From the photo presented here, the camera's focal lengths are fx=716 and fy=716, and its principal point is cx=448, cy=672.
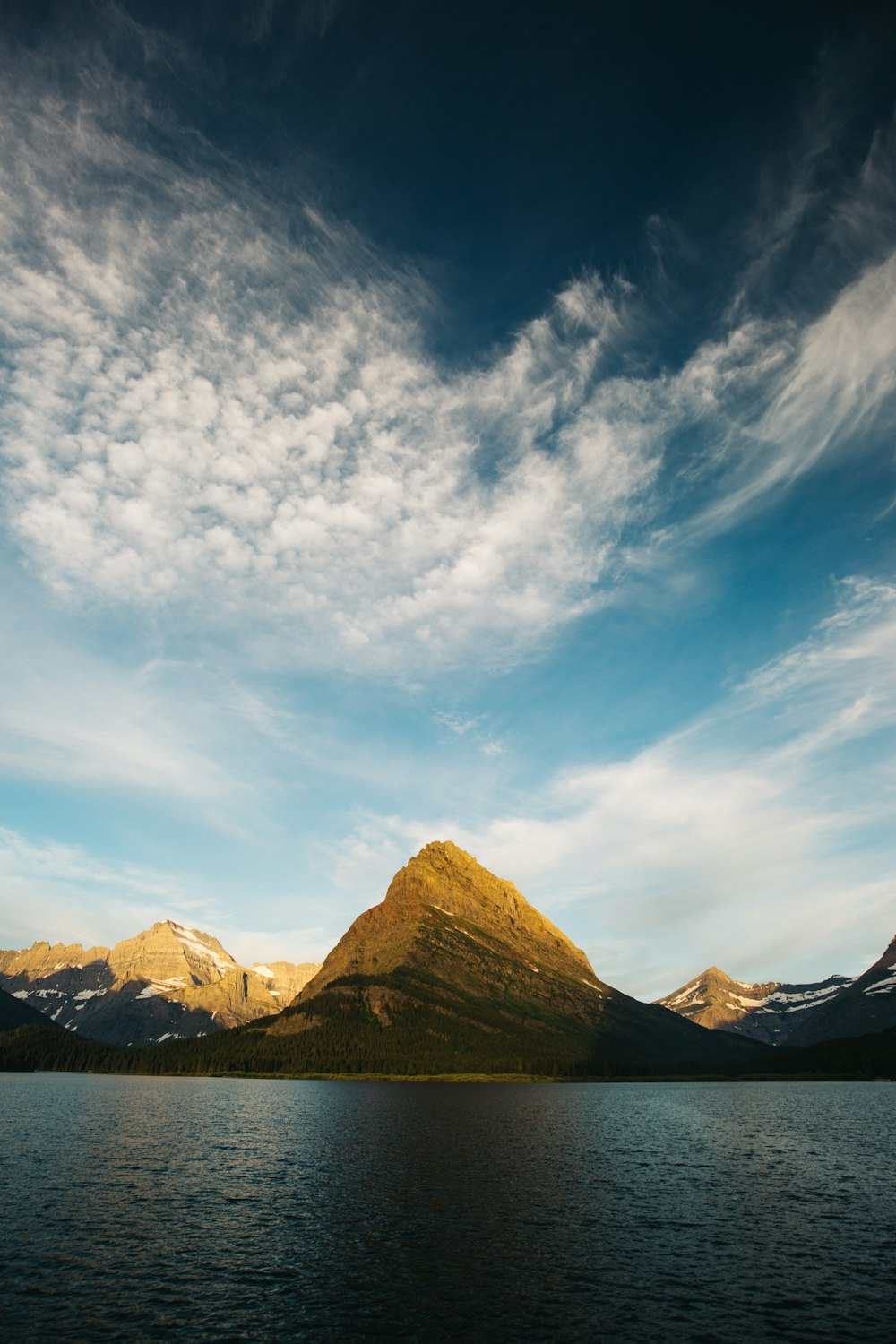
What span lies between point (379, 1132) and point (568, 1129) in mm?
33827

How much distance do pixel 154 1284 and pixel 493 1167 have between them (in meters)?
53.3

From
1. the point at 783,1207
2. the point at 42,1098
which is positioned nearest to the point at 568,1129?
the point at 783,1207

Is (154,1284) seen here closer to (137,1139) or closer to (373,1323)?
(373,1323)

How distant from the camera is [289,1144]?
107 m

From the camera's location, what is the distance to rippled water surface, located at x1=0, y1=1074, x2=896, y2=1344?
130 feet

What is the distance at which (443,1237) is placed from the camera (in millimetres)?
55750

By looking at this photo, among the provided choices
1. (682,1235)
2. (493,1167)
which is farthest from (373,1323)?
(493,1167)

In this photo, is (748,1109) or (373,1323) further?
(748,1109)

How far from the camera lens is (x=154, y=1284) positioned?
44656 mm

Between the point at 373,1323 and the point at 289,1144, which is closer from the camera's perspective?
the point at 373,1323

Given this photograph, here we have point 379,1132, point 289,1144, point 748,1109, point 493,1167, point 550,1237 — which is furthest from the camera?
point 748,1109

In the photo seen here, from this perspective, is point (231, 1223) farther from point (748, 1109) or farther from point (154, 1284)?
point (748, 1109)

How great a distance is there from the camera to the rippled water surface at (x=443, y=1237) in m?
39.6

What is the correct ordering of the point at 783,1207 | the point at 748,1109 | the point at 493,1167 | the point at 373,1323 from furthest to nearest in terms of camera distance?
1. the point at 748,1109
2. the point at 493,1167
3. the point at 783,1207
4. the point at 373,1323
